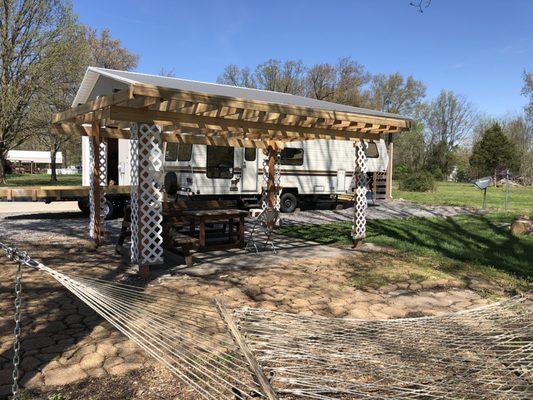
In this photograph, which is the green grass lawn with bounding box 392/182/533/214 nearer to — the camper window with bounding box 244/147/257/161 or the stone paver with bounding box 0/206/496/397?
the camper window with bounding box 244/147/257/161

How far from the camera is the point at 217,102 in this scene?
533cm

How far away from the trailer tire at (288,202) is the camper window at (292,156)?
996 mm

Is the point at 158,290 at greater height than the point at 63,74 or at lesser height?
lesser

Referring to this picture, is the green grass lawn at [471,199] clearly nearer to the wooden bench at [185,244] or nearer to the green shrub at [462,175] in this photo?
the wooden bench at [185,244]

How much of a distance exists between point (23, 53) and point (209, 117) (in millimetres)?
19496

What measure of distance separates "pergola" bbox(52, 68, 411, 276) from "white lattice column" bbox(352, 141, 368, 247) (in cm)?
2

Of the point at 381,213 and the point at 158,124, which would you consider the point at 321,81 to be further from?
the point at 158,124

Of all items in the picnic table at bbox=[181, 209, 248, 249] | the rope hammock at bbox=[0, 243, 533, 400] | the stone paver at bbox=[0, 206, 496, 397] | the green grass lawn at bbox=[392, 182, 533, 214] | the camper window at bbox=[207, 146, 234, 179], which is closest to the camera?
the rope hammock at bbox=[0, 243, 533, 400]

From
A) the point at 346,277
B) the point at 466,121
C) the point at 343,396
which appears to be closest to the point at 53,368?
the point at 343,396

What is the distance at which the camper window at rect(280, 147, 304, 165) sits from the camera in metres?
13.2

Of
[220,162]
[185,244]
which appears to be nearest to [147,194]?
[185,244]

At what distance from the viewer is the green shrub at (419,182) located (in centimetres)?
2368

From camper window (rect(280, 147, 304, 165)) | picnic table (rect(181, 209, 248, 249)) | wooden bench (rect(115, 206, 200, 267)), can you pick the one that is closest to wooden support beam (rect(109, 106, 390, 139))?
picnic table (rect(181, 209, 248, 249))

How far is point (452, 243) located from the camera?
850 cm
